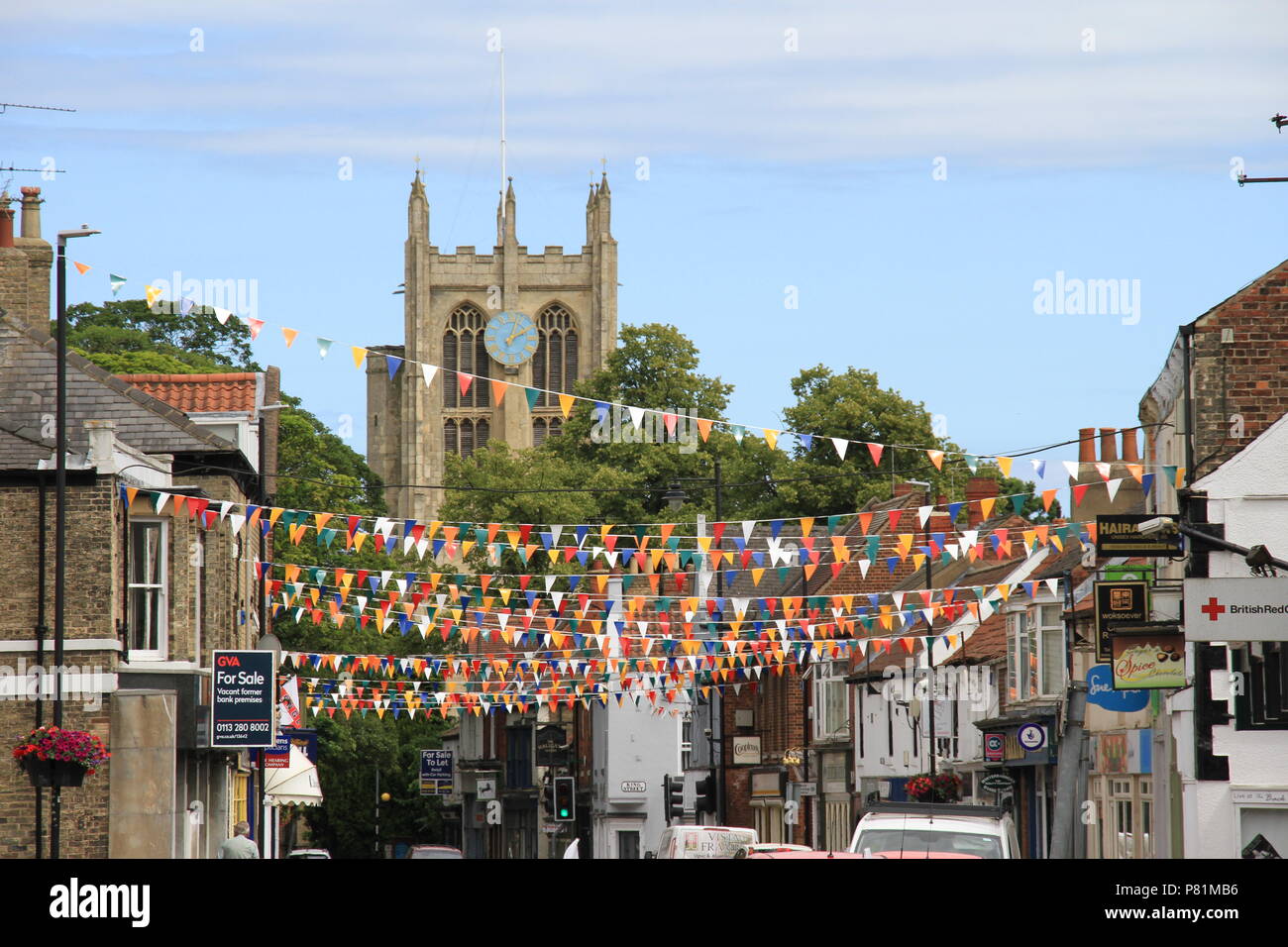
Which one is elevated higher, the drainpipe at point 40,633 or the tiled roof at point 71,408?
the tiled roof at point 71,408

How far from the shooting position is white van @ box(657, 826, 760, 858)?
2655 cm

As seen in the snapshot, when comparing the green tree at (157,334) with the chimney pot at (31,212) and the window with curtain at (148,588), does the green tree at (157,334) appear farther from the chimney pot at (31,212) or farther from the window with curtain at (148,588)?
the window with curtain at (148,588)

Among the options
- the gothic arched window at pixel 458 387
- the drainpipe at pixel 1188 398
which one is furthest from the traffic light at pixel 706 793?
the gothic arched window at pixel 458 387

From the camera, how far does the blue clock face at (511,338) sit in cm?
11025

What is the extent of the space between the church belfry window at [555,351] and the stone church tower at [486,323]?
0.06 metres

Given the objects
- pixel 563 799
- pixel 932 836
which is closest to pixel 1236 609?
pixel 932 836

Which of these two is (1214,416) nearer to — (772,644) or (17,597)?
(17,597)

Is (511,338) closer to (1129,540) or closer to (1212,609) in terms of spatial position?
(1129,540)

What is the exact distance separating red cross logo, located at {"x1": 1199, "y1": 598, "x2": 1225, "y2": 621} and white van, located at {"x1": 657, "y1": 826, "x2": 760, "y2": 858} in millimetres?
8304

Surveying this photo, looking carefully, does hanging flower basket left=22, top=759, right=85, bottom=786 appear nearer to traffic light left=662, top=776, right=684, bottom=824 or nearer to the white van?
the white van

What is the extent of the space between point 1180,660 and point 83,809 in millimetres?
13412

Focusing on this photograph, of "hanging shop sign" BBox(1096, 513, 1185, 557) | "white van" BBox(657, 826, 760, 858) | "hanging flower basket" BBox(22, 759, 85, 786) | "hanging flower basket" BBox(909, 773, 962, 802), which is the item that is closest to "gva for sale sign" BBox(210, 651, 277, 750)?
"hanging flower basket" BBox(22, 759, 85, 786)
